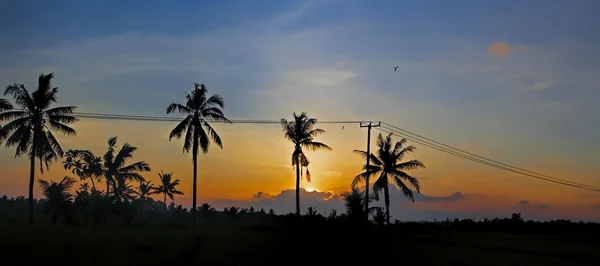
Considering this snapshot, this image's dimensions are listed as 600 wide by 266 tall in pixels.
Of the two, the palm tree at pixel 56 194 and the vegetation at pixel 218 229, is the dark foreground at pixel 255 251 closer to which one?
the vegetation at pixel 218 229

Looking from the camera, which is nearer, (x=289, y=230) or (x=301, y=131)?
(x=289, y=230)

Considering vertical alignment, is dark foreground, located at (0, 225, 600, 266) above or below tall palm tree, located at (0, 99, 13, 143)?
below

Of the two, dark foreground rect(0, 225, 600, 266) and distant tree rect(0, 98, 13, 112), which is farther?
distant tree rect(0, 98, 13, 112)

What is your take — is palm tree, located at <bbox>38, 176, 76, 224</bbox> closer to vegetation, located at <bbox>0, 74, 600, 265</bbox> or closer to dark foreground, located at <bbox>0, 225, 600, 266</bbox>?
vegetation, located at <bbox>0, 74, 600, 265</bbox>

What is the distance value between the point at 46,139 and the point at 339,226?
24.8 metres

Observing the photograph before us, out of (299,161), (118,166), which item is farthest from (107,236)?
(118,166)

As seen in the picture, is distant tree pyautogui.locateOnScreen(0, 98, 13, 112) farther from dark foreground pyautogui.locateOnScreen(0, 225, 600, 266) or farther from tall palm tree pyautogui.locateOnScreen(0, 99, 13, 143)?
dark foreground pyautogui.locateOnScreen(0, 225, 600, 266)

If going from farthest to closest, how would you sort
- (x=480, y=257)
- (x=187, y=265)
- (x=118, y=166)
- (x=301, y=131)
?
(x=118, y=166), (x=301, y=131), (x=480, y=257), (x=187, y=265)

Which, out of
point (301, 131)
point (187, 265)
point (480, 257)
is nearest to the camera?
point (187, 265)

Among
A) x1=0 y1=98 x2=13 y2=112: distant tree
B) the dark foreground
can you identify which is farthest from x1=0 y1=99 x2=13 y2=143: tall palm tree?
the dark foreground

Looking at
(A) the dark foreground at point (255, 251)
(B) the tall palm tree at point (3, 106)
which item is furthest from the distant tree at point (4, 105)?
(A) the dark foreground at point (255, 251)

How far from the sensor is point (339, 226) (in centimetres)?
2748

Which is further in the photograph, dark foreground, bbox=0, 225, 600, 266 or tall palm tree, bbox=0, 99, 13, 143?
tall palm tree, bbox=0, 99, 13, 143

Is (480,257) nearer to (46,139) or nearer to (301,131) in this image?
(301,131)
